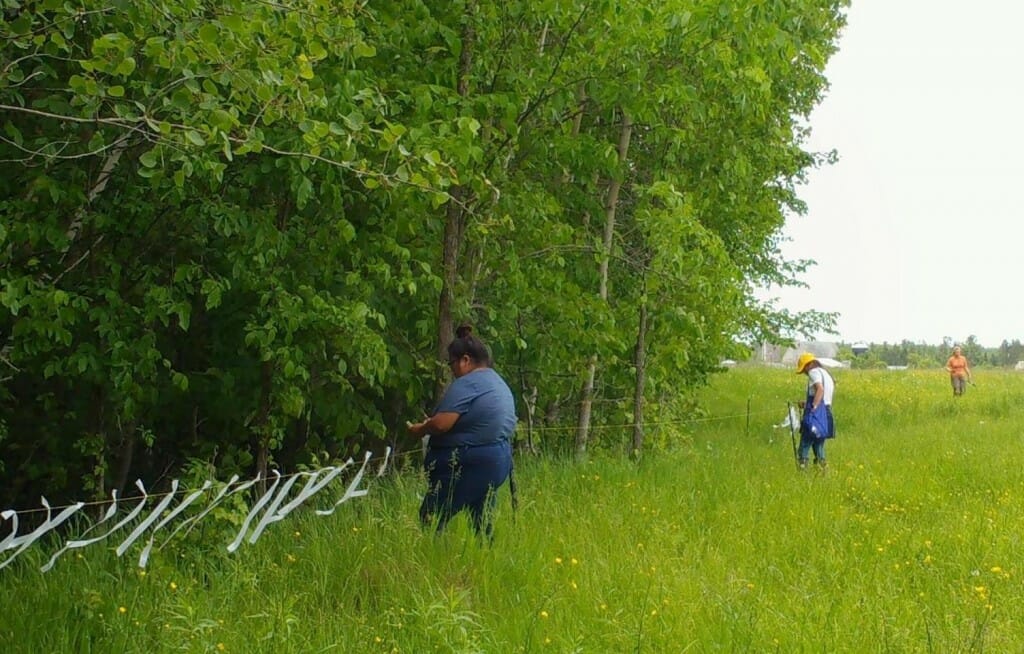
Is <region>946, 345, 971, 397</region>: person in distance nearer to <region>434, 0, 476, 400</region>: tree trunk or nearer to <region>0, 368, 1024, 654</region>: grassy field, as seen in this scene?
<region>0, 368, 1024, 654</region>: grassy field

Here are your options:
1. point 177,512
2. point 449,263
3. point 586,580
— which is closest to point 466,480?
point 586,580

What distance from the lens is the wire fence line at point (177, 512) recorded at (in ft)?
16.4

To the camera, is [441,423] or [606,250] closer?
[441,423]

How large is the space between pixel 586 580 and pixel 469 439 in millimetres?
1107

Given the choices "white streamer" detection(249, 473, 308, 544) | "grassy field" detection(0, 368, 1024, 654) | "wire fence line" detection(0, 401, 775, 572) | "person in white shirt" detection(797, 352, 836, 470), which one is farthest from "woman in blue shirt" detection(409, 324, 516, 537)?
"person in white shirt" detection(797, 352, 836, 470)

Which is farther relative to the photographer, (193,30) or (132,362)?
(132,362)

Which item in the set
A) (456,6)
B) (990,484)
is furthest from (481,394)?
(990,484)

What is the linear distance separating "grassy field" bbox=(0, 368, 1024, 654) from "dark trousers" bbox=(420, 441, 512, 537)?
0.18 m

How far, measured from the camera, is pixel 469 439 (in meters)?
6.50

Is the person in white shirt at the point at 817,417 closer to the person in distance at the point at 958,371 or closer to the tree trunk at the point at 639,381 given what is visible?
the tree trunk at the point at 639,381

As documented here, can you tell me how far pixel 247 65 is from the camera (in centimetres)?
547

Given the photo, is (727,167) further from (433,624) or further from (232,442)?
(433,624)

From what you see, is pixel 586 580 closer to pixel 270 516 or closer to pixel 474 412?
pixel 474 412

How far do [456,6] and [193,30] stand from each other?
12.5 ft
